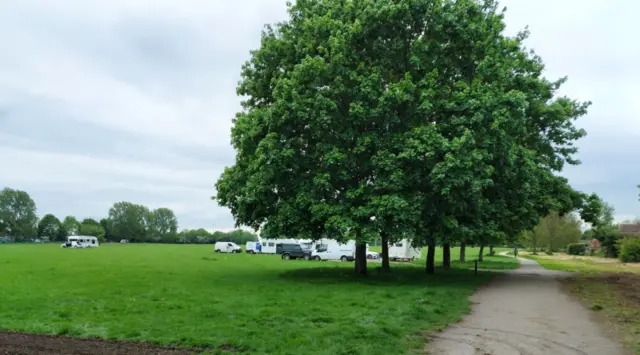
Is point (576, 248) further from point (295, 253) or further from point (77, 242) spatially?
point (77, 242)

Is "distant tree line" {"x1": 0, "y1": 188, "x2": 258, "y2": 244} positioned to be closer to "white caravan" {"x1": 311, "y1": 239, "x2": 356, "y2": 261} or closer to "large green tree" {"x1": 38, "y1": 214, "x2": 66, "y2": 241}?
"large green tree" {"x1": 38, "y1": 214, "x2": 66, "y2": 241}

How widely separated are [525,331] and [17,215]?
16745 cm

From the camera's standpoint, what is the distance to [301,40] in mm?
25656

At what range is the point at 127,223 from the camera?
6796 inches

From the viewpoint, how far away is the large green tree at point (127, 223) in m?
173

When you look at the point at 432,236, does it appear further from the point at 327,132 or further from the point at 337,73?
the point at 337,73

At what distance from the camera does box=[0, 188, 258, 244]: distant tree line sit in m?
148

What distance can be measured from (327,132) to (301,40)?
5252 mm

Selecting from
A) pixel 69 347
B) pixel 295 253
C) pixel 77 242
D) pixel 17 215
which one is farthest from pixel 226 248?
pixel 17 215

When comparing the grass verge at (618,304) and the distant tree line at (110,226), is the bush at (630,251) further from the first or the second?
the distant tree line at (110,226)

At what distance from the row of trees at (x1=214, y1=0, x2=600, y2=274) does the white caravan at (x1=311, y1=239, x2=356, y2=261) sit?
2763 cm

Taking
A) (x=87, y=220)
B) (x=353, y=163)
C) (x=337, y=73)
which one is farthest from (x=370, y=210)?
(x=87, y=220)

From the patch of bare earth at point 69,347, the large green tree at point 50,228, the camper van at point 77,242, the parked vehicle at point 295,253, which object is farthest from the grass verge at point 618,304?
the large green tree at point 50,228

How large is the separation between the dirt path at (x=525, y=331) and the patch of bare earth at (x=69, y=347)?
17.5ft
